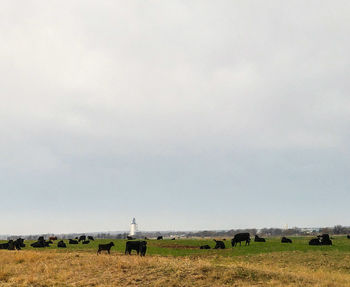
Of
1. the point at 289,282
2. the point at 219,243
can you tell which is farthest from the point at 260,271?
the point at 219,243

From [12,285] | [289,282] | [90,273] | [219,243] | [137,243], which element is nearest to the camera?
[289,282]

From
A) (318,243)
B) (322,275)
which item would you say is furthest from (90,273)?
(318,243)

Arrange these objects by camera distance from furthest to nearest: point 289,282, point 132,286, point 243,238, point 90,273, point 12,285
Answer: point 243,238 < point 90,273 < point 12,285 < point 132,286 < point 289,282

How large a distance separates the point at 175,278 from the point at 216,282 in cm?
216

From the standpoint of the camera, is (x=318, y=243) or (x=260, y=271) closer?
(x=260, y=271)

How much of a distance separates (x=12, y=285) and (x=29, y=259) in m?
8.77

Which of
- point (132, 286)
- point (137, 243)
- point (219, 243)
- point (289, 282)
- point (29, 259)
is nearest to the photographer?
point (289, 282)

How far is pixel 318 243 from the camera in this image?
4431 centimetres

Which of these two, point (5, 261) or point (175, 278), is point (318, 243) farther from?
point (5, 261)

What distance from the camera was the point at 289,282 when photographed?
14.9 metres

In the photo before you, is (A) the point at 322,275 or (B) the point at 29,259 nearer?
(A) the point at 322,275

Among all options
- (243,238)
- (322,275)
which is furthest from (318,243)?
(322,275)

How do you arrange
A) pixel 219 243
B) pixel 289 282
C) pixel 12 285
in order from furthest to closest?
pixel 219 243, pixel 12 285, pixel 289 282

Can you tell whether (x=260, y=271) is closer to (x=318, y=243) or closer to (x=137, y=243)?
(x=137, y=243)
